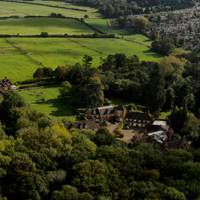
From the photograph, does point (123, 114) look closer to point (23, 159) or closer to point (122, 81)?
point (122, 81)

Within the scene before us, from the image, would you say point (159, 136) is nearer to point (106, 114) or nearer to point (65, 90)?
point (106, 114)

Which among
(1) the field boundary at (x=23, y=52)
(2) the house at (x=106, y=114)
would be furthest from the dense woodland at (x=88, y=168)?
(1) the field boundary at (x=23, y=52)

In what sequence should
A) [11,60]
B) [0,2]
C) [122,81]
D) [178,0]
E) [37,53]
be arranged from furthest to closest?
[178,0] < [0,2] < [37,53] < [11,60] < [122,81]

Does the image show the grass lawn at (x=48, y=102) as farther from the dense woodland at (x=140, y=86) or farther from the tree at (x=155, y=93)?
the tree at (x=155, y=93)

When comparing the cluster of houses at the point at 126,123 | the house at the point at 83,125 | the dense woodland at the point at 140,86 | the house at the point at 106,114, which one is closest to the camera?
the cluster of houses at the point at 126,123

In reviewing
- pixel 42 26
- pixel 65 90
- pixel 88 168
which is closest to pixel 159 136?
pixel 88 168

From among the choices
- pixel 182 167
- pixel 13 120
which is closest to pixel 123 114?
pixel 13 120

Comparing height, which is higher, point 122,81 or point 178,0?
point 178,0
